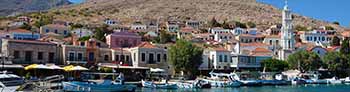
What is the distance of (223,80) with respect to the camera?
62.9 metres

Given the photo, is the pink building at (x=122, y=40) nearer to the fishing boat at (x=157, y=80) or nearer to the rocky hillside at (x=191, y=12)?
the fishing boat at (x=157, y=80)

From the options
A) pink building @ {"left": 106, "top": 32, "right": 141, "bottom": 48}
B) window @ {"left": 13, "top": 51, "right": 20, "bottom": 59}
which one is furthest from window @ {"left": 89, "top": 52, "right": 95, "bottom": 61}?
window @ {"left": 13, "top": 51, "right": 20, "bottom": 59}

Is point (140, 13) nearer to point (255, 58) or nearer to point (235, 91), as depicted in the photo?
point (255, 58)

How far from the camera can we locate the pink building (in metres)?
68.9

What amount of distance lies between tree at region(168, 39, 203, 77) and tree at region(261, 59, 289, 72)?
15.2 meters

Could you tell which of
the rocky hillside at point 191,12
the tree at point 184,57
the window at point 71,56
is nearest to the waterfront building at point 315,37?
the rocky hillside at point 191,12

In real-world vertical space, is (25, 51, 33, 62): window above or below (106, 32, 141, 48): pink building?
below

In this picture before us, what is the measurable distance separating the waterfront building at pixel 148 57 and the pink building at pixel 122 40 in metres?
6.92

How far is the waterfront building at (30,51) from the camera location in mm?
51872

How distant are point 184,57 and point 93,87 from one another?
19584 millimetres

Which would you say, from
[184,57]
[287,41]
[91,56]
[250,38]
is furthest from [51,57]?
[250,38]

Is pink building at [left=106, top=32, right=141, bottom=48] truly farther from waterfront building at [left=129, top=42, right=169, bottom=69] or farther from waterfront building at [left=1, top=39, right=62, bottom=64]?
waterfront building at [left=1, top=39, right=62, bottom=64]

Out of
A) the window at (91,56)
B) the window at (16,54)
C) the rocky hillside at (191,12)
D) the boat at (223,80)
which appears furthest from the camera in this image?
the rocky hillside at (191,12)

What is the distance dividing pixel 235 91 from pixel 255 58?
2640 centimetres
